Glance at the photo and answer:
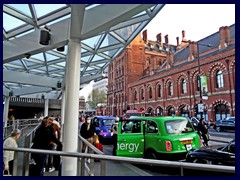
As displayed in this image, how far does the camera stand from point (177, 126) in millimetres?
6824

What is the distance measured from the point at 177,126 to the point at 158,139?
90 cm

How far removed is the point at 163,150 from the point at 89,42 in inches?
182

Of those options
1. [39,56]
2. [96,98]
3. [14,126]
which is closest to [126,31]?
[39,56]

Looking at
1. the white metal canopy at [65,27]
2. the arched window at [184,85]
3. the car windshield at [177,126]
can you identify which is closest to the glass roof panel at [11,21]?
the white metal canopy at [65,27]

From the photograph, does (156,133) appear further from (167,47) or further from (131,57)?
(167,47)

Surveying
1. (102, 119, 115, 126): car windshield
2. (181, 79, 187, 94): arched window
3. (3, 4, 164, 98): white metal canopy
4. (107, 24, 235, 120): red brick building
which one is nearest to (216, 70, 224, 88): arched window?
(107, 24, 235, 120): red brick building

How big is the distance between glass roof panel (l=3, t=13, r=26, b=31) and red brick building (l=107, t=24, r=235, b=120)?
22.3 meters

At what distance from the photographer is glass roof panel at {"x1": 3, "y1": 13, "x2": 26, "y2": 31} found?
17.7 feet

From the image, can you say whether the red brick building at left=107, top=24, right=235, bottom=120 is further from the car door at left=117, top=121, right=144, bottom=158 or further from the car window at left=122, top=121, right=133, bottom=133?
the car door at left=117, top=121, right=144, bottom=158

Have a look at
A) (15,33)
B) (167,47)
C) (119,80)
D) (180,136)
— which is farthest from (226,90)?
(167,47)

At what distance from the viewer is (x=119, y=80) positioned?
174 ft

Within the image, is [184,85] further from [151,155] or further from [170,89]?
[151,155]

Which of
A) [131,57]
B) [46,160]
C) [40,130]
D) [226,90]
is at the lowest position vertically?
[46,160]

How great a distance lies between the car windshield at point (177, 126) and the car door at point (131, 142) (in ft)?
3.22
